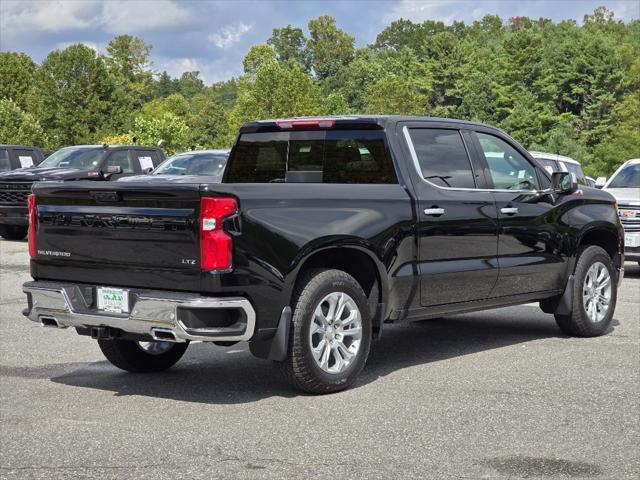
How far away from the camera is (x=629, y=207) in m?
15.1

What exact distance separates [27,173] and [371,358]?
48.0 feet

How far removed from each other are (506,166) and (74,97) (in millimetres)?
87926

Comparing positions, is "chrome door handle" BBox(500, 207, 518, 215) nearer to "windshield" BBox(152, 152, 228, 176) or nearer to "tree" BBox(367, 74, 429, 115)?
"windshield" BBox(152, 152, 228, 176)

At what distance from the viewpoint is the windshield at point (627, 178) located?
1654cm

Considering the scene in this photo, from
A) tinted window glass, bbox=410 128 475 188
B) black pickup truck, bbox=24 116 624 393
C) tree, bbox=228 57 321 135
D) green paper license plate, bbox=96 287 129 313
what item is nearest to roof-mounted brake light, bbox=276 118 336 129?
black pickup truck, bbox=24 116 624 393

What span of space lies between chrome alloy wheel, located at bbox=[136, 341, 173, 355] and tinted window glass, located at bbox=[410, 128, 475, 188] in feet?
7.71

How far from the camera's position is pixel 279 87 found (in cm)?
8700

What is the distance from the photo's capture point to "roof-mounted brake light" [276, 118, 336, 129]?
8.03m

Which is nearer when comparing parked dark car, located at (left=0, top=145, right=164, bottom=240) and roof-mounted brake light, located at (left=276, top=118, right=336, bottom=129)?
roof-mounted brake light, located at (left=276, top=118, right=336, bottom=129)

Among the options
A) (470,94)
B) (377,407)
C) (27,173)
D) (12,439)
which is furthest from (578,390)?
(470,94)

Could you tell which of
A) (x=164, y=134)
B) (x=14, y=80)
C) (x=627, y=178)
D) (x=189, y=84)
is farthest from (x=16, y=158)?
(x=189, y=84)

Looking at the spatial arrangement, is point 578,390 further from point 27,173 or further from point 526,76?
point 526,76

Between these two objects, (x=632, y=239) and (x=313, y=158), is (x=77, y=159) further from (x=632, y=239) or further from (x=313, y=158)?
(x=313, y=158)

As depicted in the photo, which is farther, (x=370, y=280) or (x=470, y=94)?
(x=470, y=94)
